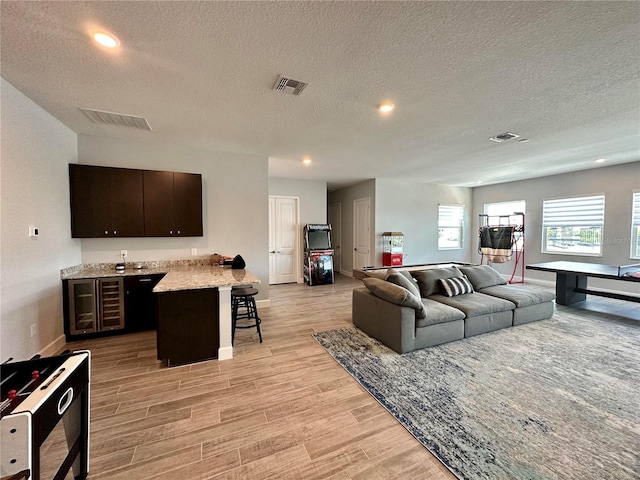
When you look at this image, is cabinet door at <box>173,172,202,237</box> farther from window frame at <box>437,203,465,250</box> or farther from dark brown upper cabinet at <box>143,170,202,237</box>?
window frame at <box>437,203,465,250</box>

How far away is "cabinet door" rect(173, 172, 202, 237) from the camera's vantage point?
3.95m

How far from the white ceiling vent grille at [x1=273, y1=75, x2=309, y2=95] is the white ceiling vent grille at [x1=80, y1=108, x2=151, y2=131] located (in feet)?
6.13

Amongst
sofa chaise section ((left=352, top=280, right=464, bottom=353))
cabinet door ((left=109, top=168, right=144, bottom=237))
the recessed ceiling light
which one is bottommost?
sofa chaise section ((left=352, top=280, right=464, bottom=353))

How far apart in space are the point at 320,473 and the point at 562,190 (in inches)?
311

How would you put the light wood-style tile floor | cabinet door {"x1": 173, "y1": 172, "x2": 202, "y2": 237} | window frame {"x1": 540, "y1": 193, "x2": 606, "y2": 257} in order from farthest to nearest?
1. window frame {"x1": 540, "y1": 193, "x2": 606, "y2": 257}
2. cabinet door {"x1": 173, "y1": 172, "x2": 202, "y2": 237}
3. the light wood-style tile floor

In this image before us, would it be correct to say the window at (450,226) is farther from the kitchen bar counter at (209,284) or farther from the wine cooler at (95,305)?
the wine cooler at (95,305)

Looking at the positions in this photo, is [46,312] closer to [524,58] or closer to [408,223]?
[524,58]

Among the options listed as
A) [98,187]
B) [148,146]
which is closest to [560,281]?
[148,146]

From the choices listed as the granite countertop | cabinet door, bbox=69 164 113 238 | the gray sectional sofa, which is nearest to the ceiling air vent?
the gray sectional sofa

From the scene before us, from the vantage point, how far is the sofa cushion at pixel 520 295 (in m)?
3.72

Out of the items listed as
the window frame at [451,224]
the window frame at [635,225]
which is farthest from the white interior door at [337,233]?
the window frame at [635,225]

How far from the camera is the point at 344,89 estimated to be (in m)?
2.46

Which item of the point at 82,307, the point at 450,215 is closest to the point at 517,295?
the point at 450,215

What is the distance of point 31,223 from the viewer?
266cm
